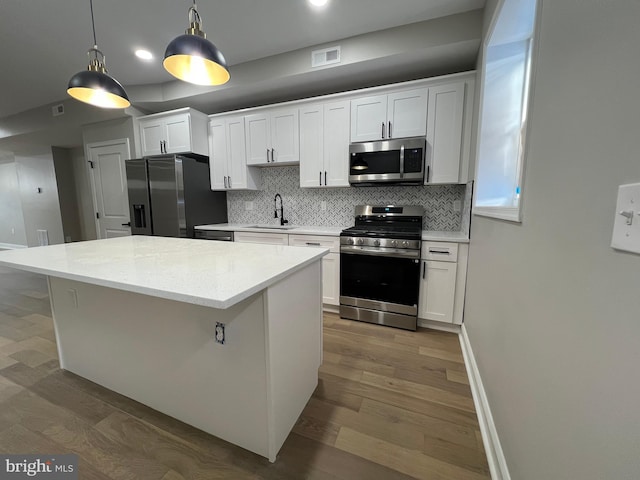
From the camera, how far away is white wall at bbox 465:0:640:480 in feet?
1.66

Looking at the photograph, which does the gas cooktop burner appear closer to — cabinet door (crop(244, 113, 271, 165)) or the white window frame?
the white window frame

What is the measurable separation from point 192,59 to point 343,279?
216 cm

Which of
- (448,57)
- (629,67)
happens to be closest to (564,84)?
(629,67)

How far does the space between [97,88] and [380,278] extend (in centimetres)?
259

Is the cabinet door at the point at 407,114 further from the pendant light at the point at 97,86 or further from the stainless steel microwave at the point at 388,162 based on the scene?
the pendant light at the point at 97,86

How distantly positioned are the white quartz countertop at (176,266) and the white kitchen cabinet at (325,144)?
156 centimetres

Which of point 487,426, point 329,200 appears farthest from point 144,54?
point 487,426

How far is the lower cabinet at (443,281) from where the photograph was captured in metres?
2.28

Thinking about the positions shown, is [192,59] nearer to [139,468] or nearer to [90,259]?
[90,259]

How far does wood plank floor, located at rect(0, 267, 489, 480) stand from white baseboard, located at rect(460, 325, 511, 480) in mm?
40

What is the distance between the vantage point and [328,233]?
2.72m

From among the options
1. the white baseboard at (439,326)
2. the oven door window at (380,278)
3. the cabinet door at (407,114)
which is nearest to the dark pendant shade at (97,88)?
the oven door window at (380,278)

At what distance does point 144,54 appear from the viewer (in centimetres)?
275

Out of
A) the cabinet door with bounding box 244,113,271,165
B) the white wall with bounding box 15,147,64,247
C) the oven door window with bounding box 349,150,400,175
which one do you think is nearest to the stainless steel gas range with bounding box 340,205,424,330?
the oven door window with bounding box 349,150,400,175
